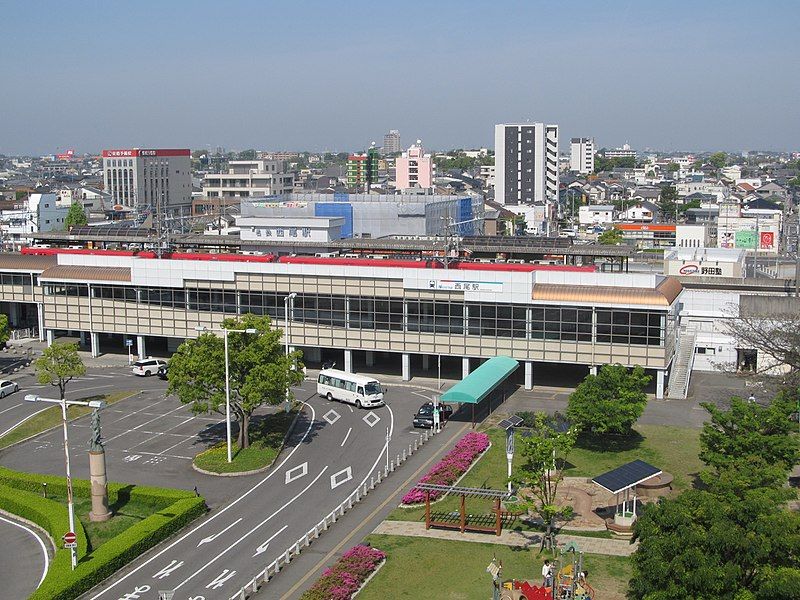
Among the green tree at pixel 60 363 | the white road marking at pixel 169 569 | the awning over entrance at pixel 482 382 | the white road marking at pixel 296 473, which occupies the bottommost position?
the white road marking at pixel 169 569

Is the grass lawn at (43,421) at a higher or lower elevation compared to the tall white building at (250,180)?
lower

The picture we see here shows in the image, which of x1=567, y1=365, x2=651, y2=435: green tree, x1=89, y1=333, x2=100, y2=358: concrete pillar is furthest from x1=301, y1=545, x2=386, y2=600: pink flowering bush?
x1=89, y1=333, x2=100, y2=358: concrete pillar

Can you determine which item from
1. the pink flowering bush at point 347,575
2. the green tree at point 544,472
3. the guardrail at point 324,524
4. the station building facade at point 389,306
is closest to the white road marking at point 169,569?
the guardrail at point 324,524

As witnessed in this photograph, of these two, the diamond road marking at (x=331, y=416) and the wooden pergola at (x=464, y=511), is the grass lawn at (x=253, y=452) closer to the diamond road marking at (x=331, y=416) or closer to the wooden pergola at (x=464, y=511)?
the diamond road marking at (x=331, y=416)

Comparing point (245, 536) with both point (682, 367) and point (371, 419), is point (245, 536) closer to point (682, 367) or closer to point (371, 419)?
point (371, 419)

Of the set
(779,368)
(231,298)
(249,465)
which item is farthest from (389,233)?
(249,465)

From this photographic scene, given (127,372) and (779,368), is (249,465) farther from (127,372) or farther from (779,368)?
(779,368)

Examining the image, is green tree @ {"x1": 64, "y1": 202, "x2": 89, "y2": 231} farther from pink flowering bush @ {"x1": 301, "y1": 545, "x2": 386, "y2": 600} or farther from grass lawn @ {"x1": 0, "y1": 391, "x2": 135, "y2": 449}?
pink flowering bush @ {"x1": 301, "y1": 545, "x2": 386, "y2": 600}
